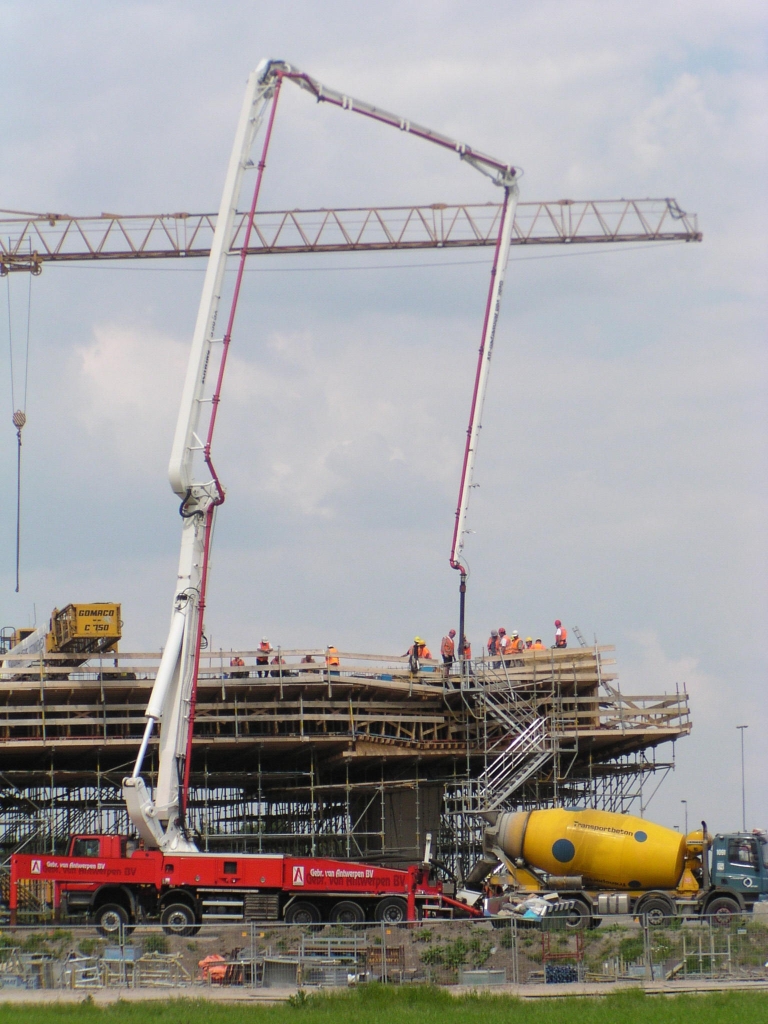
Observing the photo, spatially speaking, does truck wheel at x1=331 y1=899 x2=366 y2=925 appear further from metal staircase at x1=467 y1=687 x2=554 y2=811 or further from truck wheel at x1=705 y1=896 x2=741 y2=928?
metal staircase at x1=467 y1=687 x2=554 y2=811

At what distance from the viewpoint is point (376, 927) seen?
100 ft

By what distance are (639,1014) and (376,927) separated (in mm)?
9127

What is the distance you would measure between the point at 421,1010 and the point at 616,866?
14778 millimetres

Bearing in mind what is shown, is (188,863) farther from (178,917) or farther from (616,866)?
(616,866)

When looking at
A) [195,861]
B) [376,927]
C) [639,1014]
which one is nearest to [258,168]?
[195,861]

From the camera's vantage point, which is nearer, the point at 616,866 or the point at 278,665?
the point at 616,866

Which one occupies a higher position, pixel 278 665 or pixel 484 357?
pixel 484 357

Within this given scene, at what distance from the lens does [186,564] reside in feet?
129

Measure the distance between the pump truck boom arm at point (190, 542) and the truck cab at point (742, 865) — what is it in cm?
1259

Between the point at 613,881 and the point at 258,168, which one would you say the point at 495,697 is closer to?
the point at 613,881

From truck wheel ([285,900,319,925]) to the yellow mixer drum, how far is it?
612cm

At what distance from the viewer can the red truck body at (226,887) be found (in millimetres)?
35219

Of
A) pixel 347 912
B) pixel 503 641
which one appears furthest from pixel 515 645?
pixel 347 912

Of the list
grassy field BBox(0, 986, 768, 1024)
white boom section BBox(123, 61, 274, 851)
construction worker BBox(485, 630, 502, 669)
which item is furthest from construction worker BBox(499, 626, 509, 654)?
grassy field BBox(0, 986, 768, 1024)
